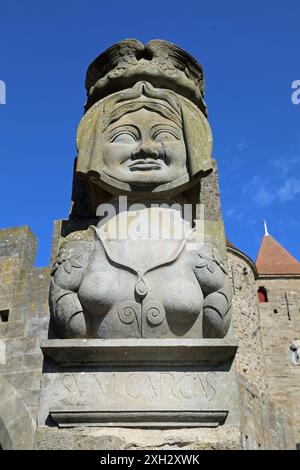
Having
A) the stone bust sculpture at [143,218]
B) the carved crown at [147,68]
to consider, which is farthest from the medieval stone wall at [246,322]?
the stone bust sculpture at [143,218]

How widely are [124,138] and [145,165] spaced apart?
0.75 feet

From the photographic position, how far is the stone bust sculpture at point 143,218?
2482 mm

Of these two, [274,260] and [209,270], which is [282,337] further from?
[209,270]

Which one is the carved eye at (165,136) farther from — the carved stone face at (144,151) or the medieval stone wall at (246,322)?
the medieval stone wall at (246,322)

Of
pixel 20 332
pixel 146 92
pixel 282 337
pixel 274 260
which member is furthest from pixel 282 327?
pixel 146 92

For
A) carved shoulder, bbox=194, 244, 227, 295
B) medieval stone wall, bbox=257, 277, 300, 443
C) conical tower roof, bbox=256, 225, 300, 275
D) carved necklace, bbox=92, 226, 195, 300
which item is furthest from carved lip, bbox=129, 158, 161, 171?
conical tower roof, bbox=256, 225, 300, 275

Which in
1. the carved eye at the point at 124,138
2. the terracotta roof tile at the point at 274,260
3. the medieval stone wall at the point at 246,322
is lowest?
the carved eye at the point at 124,138

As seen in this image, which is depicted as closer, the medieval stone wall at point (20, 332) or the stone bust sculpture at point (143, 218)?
the stone bust sculpture at point (143, 218)

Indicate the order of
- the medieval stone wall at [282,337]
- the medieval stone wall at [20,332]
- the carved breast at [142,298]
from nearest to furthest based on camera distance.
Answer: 1. the carved breast at [142,298]
2. the medieval stone wall at [20,332]
3. the medieval stone wall at [282,337]

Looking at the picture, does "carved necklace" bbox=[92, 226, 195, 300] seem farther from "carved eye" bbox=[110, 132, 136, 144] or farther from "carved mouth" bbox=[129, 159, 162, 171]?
"carved eye" bbox=[110, 132, 136, 144]

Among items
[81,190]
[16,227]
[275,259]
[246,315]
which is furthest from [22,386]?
[275,259]

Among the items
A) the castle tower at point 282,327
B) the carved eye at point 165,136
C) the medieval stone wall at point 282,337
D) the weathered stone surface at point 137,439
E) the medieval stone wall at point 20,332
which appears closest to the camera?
the weathered stone surface at point 137,439

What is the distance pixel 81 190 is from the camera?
339 cm
